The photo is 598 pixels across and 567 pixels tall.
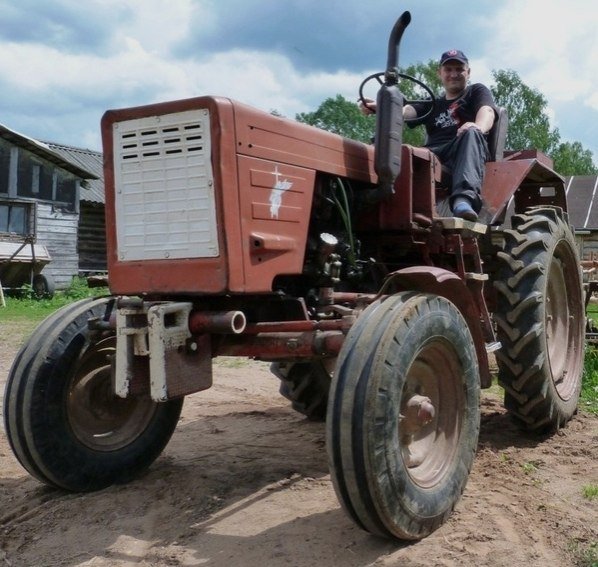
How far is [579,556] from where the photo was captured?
334 centimetres

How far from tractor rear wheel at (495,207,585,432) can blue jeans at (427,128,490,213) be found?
45 cm

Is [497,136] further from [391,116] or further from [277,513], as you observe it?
[277,513]

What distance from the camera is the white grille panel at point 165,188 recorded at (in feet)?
12.5

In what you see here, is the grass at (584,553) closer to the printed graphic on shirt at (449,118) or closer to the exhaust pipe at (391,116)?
the exhaust pipe at (391,116)

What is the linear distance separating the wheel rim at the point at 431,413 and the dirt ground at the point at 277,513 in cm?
27

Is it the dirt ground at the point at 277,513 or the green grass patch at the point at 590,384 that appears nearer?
the dirt ground at the point at 277,513

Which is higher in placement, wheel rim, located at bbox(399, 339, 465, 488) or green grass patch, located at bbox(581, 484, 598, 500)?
wheel rim, located at bbox(399, 339, 465, 488)

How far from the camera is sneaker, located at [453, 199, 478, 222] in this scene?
4863 mm

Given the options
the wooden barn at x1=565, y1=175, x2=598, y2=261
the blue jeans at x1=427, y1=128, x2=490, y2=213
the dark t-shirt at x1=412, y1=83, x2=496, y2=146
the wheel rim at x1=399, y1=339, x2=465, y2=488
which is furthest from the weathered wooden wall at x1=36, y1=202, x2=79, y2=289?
the wheel rim at x1=399, y1=339, x2=465, y2=488

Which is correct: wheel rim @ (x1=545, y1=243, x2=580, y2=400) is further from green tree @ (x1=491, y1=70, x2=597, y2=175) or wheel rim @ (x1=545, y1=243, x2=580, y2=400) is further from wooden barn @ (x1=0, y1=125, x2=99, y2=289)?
green tree @ (x1=491, y1=70, x2=597, y2=175)

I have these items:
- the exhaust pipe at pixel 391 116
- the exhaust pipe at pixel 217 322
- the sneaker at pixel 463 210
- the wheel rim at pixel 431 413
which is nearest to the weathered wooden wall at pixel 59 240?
the sneaker at pixel 463 210

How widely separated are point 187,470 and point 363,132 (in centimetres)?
5579

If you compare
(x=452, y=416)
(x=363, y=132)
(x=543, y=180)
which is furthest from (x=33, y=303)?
(x=363, y=132)

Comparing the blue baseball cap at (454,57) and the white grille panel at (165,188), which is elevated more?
the blue baseball cap at (454,57)
